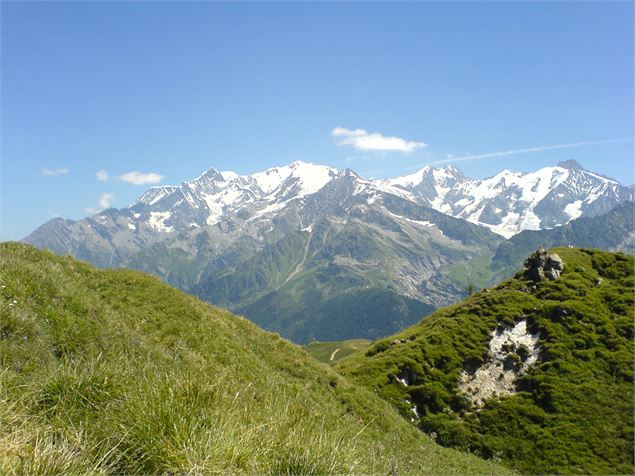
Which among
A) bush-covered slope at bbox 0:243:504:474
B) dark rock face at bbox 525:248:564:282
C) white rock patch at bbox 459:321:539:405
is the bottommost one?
white rock patch at bbox 459:321:539:405

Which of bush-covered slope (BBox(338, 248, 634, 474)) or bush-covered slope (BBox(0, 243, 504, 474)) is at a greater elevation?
bush-covered slope (BBox(0, 243, 504, 474))

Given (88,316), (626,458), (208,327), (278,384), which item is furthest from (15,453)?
(626,458)

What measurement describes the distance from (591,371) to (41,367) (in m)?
66.2

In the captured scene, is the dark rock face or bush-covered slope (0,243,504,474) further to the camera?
the dark rock face

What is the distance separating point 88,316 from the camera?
15727mm

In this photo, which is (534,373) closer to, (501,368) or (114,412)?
(501,368)

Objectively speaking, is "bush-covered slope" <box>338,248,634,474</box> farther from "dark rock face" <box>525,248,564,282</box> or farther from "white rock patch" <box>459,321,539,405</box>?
"dark rock face" <box>525,248,564,282</box>

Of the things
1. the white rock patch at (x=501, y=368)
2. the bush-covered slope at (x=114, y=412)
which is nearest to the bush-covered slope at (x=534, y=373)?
the white rock patch at (x=501, y=368)

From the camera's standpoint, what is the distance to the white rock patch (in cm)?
5762

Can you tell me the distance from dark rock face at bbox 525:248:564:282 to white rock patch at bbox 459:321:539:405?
16220mm

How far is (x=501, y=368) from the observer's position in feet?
200

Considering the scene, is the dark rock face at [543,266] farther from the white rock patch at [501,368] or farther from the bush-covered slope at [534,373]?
the white rock patch at [501,368]

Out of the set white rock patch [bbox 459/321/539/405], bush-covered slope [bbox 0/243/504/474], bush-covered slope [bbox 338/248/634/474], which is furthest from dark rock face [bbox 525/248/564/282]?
bush-covered slope [bbox 0/243/504/474]

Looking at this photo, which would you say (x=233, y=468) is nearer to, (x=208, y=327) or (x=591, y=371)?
(x=208, y=327)
